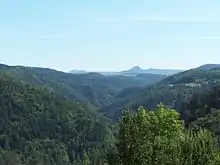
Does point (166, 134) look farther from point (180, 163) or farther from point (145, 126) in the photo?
point (180, 163)

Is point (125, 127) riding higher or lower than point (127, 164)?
higher

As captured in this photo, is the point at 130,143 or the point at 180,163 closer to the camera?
the point at 180,163

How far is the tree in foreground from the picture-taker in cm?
3303

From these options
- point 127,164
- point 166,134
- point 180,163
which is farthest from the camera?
point 166,134

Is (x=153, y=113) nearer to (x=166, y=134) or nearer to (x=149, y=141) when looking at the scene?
(x=166, y=134)

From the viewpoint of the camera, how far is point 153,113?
4334 cm

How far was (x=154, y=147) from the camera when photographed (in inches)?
1363

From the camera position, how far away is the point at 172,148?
3409 cm

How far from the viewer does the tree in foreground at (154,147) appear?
108 feet

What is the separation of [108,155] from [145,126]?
3.98 m

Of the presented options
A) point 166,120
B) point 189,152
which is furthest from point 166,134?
point 189,152

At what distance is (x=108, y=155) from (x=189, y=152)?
7390mm

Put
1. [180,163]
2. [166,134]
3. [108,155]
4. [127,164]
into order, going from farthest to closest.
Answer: [166,134]
[108,155]
[127,164]
[180,163]

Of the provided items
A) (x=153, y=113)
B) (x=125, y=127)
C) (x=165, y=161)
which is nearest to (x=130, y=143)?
Result: (x=125, y=127)
